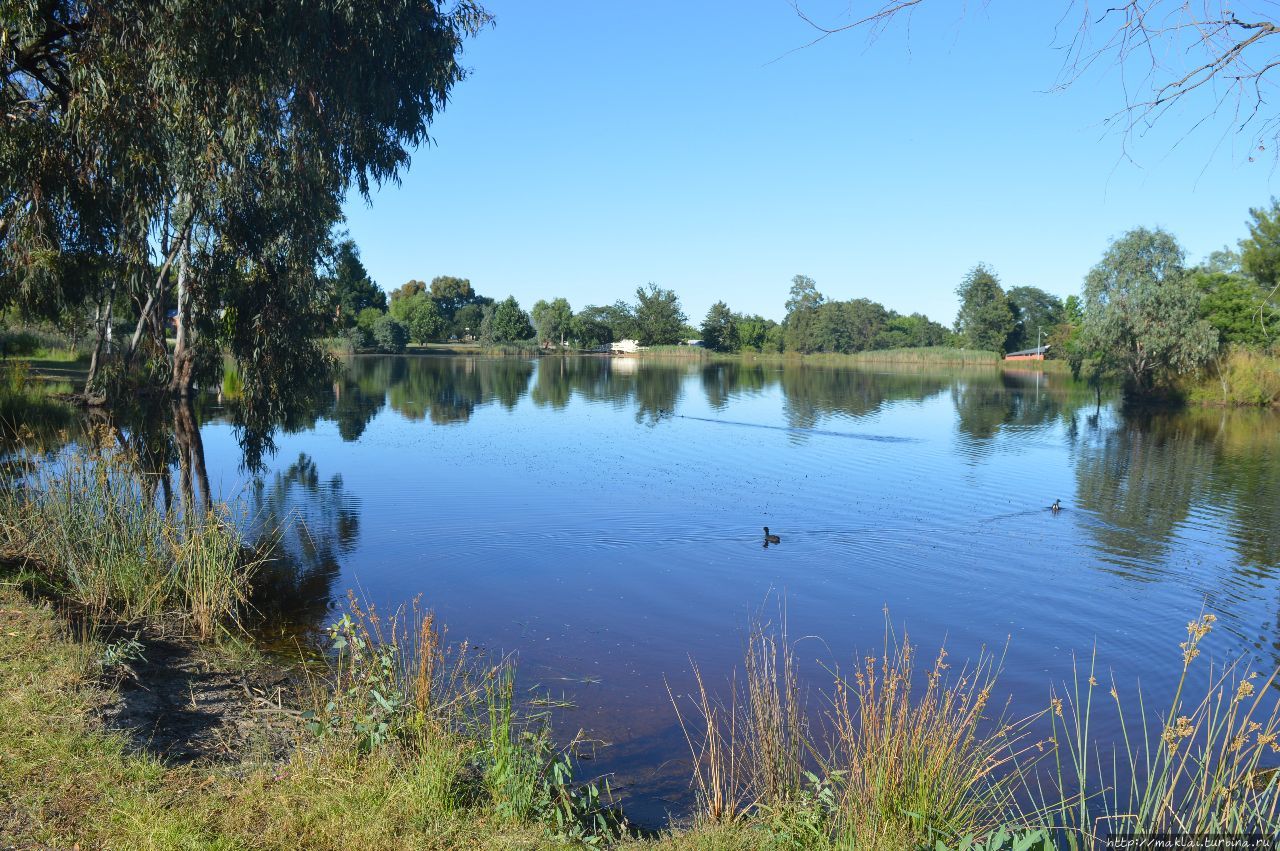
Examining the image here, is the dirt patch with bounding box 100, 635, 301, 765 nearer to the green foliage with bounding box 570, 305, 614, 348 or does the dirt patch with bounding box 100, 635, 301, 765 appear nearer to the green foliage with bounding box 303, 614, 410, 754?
the green foliage with bounding box 303, 614, 410, 754

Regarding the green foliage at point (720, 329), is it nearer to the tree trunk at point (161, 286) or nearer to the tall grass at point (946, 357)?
the tall grass at point (946, 357)

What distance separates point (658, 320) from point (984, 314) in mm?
45734

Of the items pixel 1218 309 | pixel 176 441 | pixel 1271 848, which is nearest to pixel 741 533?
pixel 1271 848

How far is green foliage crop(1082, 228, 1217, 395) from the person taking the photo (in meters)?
39.3

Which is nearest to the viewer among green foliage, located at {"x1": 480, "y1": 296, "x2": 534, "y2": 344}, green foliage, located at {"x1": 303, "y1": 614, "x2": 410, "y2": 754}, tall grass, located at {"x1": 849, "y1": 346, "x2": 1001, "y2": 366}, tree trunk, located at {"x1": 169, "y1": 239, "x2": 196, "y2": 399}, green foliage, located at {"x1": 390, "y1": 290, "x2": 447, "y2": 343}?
green foliage, located at {"x1": 303, "y1": 614, "x2": 410, "y2": 754}

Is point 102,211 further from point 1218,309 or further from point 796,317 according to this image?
point 796,317

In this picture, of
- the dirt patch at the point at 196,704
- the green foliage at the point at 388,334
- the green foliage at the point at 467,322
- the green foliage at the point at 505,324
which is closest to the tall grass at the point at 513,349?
the green foliage at the point at 505,324

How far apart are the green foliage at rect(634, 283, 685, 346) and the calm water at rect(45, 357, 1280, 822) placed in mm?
94670

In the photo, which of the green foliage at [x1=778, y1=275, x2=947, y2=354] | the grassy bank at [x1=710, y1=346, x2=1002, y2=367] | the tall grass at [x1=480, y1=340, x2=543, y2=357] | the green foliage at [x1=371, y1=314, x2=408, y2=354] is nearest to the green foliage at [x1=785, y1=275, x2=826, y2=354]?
the green foliage at [x1=778, y1=275, x2=947, y2=354]

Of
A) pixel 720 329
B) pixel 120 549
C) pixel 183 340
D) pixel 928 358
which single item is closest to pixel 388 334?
pixel 720 329

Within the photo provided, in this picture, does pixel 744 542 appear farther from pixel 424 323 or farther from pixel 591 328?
pixel 591 328

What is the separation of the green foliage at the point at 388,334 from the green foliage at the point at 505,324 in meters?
17.6

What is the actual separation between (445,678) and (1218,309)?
4767cm

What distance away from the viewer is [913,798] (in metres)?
4.09
